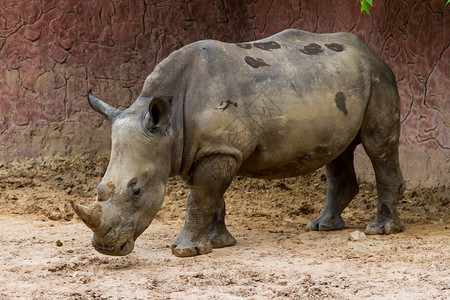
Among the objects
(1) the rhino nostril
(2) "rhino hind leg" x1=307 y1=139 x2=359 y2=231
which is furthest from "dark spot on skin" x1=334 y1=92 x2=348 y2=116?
(1) the rhino nostril

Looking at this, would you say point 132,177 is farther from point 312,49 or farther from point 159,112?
point 312,49

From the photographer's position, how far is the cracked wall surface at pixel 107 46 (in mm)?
8891

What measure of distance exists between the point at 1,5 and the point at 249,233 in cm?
473

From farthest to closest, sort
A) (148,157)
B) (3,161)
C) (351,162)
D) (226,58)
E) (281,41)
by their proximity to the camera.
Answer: (3,161), (351,162), (281,41), (226,58), (148,157)

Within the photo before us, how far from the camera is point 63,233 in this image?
705 centimetres

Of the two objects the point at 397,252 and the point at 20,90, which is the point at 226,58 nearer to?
the point at 397,252

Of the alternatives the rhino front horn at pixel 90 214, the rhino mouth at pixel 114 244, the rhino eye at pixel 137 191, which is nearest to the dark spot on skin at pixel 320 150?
the rhino eye at pixel 137 191

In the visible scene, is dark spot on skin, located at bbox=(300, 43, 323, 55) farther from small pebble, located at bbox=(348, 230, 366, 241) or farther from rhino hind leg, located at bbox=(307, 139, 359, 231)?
small pebble, located at bbox=(348, 230, 366, 241)

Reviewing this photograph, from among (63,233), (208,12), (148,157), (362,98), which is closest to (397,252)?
(362,98)

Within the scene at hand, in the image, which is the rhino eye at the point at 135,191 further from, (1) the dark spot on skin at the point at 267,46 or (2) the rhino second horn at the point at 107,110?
(1) the dark spot on skin at the point at 267,46

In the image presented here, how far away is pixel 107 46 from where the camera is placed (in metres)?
9.94

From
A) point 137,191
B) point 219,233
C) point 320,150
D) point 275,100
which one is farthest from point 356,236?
point 137,191

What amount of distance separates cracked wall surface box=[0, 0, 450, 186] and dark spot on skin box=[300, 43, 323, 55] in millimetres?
2289

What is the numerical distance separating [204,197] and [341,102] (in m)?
1.46
